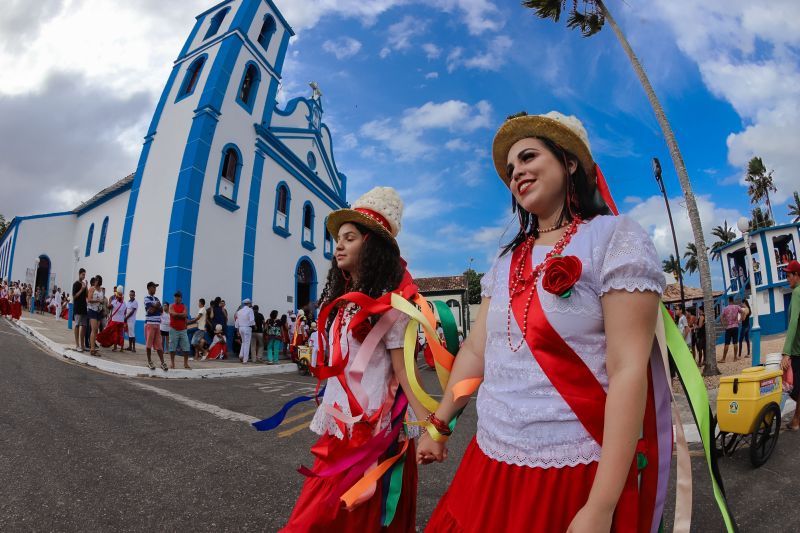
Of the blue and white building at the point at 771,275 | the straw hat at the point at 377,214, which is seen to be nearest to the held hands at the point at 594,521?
the straw hat at the point at 377,214

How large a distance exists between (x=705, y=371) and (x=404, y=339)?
9746 millimetres

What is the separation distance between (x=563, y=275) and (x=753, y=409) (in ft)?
12.7

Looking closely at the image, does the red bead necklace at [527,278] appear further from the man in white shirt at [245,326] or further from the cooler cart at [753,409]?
the man in white shirt at [245,326]

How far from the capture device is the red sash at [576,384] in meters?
1.00

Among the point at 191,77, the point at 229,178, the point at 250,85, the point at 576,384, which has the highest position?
the point at 250,85

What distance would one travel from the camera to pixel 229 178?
1503 centimetres

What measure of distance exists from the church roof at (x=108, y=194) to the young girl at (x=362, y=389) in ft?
59.7

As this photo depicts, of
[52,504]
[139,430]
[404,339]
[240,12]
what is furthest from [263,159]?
[404,339]

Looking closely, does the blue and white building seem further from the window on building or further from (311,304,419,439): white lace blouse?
the window on building

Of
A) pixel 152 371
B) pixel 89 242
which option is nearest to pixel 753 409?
pixel 152 371

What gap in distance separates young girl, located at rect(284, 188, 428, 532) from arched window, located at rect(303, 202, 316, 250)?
17.4 m

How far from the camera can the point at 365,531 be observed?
1632mm

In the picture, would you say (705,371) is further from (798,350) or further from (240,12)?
(240,12)

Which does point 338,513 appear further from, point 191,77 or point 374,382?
point 191,77
